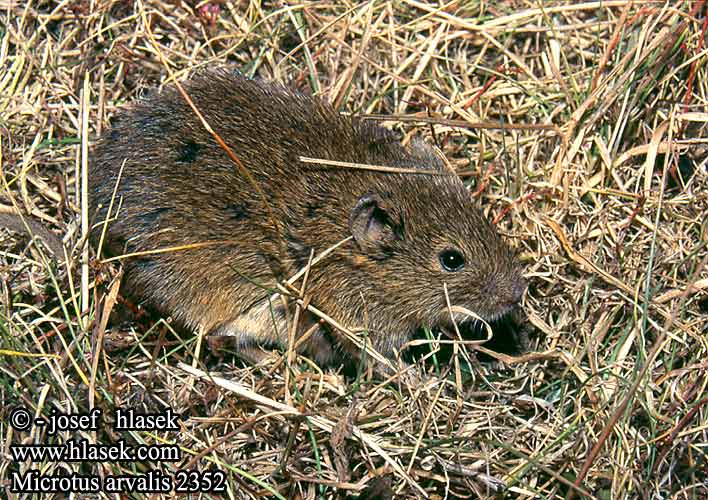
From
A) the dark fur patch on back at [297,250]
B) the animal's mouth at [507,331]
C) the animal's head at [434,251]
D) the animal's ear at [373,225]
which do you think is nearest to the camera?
the animal's ear at [373,225]

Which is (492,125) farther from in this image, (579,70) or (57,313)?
(57,313)

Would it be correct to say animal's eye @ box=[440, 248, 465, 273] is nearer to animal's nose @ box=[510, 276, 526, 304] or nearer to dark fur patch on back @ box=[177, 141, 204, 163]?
animal's nose @ box=[510, 276, 526, 304]

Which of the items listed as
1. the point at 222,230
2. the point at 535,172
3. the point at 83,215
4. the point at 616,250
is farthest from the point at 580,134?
the point at 83,215

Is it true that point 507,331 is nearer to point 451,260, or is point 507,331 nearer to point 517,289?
point 517,289

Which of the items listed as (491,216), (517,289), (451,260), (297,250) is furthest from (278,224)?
(491,216)

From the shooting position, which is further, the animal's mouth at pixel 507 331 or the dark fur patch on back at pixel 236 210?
the animal's mouth at pixel 507 331

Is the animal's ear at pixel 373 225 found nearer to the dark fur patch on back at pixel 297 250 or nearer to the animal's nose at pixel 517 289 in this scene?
the dark fur patch on back at pixel 297 250

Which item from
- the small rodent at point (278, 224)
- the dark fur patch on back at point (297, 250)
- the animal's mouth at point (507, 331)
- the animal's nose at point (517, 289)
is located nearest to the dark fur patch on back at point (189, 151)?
the small rodent at point (278, 224)
